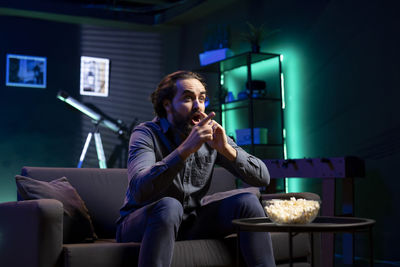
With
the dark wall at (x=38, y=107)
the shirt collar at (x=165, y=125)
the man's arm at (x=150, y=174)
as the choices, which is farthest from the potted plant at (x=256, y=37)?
the man's arm at (x=150, y=174)

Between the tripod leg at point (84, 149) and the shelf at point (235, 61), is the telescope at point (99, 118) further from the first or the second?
the shelf at point (235, 61)

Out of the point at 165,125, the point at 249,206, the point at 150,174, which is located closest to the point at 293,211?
the point at 249,206

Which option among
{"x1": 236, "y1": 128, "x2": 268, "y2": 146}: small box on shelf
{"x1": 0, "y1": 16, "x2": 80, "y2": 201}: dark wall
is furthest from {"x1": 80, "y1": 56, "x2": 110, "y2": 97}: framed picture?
{"x1": 236, "y1": 128, "x2": 268, "y2": 146}: small box on shelf

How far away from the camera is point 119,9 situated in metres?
6.46

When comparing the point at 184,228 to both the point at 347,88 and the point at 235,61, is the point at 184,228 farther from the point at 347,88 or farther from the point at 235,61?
the point at 235,61

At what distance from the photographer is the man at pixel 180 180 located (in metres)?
1.87

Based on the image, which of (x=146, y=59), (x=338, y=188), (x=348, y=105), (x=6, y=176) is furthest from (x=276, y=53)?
(x=6, y=176)

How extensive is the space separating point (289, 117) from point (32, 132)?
3.26 metres

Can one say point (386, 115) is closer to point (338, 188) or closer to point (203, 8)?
point (338, 188)

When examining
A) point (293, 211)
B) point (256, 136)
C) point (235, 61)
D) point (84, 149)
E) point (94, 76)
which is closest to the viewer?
point (293, 211)

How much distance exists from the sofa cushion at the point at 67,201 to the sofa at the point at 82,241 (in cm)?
2

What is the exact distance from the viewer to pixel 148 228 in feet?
6.06

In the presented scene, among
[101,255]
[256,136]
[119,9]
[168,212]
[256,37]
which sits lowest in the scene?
[101,255]

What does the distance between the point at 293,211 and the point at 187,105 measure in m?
0.86
